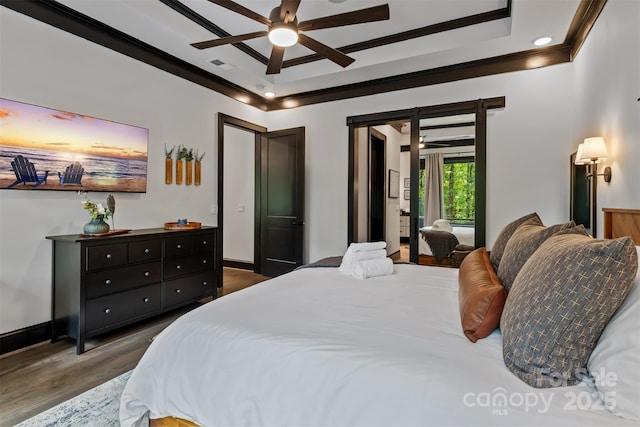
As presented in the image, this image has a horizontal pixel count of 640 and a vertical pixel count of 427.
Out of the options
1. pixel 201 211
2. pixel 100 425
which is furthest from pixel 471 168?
pixel 100 425

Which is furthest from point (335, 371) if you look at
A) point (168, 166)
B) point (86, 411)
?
point (168, 166)

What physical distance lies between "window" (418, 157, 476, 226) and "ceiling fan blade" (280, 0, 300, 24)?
8.94 ft

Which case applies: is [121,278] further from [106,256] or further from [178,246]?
[178,246]

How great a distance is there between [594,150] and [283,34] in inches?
97.3

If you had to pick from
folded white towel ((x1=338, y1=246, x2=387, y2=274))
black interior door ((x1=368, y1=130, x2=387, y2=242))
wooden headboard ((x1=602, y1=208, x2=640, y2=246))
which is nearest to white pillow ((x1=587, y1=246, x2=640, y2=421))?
wooden headboard ((x1=602, y1=208, x2=640, y2=246))

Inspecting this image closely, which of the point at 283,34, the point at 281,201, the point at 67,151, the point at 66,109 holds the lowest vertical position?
the point at 281,201

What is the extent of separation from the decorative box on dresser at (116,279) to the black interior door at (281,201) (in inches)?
66.2

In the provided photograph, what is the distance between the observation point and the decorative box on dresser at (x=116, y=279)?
2.60 meters

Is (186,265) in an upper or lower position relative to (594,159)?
lower

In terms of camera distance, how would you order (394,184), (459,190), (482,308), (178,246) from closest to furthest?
(482,308), (178,246), (459,190), (394,184)

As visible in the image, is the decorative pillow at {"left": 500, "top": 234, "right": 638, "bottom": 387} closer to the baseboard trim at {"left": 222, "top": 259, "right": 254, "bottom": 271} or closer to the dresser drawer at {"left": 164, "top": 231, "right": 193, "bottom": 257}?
the dresser drawer at {"left": 164, "top": 231, "right": 193, "bottom": 257}

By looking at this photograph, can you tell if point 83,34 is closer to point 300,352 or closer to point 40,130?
point 40,130

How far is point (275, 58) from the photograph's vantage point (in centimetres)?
291

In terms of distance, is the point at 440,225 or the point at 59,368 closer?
the point at 59,368
